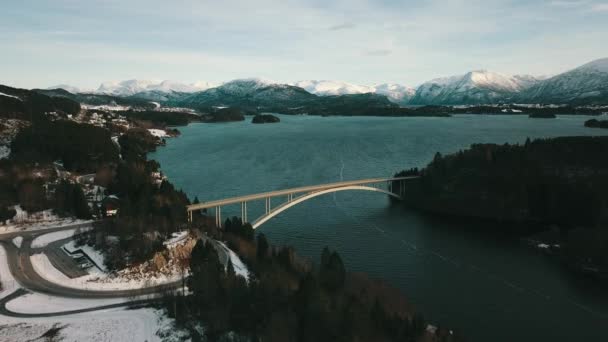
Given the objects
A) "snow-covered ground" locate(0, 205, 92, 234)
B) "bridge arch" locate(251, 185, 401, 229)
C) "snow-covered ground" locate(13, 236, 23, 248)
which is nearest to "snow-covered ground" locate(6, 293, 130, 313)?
"snow-covered ground" locate(13, 236, 23, 248)

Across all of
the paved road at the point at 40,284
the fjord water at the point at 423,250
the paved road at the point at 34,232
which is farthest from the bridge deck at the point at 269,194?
the paved road at the point at 40,284

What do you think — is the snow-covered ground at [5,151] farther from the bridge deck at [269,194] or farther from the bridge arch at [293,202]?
the bridge arch at [293,202]

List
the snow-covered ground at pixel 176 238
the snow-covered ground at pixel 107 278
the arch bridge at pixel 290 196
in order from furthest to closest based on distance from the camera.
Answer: the arch bridge at pixel 290 196 < the snow-covered ground at pixel 176 238 < the snow-covered ground at pixel 107 278

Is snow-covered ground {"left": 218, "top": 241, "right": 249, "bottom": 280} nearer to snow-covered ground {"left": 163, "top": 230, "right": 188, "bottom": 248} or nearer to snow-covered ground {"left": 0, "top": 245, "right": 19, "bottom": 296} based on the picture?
snow-covered ground {"left": 163, "top": 230, "right": 188, "bottom": 248}

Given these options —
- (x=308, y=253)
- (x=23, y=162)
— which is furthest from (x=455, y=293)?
(x=23, y=162)

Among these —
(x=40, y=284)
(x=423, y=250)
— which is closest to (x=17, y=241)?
(x=40, y=284)

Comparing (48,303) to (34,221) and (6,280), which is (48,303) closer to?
(6,280)
